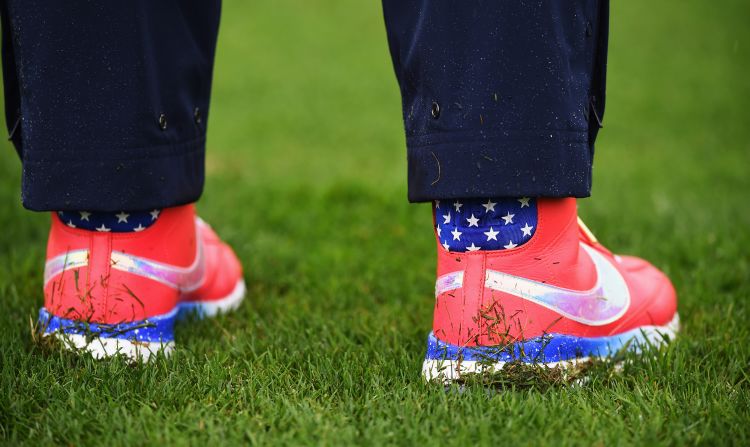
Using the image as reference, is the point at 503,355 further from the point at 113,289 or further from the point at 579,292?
the point at 113,289

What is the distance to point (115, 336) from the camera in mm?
1739

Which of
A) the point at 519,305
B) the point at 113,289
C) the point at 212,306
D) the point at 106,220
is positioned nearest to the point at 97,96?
the point at 106,220

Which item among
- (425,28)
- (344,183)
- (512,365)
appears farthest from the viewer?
(344,183)

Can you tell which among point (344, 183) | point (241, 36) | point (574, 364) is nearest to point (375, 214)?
point (344, 183)

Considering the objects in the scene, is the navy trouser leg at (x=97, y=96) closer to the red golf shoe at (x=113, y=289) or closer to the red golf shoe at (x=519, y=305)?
the red golf shoe at (x=113, y=289)

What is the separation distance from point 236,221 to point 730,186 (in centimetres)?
356

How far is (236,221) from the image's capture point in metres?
Answer: 3.47

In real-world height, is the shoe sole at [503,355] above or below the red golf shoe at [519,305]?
below

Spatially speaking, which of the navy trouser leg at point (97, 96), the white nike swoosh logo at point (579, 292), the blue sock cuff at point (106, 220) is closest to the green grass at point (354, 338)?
the white nike swoosh logo at point (579, 292)

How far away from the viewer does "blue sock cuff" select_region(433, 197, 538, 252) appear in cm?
160

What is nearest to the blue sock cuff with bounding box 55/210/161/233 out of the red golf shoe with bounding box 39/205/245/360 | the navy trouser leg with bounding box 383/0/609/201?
the red golf shoe with bounding box 39/205/245/360

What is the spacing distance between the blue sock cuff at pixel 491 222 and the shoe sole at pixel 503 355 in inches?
8.7

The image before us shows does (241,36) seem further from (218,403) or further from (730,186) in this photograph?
(218,403)

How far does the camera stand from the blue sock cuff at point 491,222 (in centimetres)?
160
